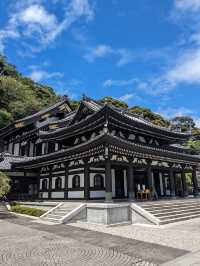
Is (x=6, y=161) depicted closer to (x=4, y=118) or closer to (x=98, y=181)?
(x=98, y=181)

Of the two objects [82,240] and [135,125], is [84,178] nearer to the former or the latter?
[135,125]

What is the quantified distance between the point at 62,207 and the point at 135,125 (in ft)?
29.2

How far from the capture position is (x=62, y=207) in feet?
57.7

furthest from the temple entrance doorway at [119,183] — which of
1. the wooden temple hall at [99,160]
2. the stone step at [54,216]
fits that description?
the stone step at [54,216]

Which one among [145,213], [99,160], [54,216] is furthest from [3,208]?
[145,213]

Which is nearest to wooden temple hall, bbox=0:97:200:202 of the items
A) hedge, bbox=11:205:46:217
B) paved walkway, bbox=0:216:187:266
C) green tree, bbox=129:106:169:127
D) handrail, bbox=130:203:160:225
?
handrail, bbox=130:203:160:225

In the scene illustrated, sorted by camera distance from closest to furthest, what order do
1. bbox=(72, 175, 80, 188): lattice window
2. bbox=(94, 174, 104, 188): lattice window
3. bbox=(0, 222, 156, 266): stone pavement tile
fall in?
bbox=(0, 222, 156, 266): stone pavement tile < bbox=(94, 174, 104, 188): lattice window < bbox=(72, 175, 80, 188): lattice window

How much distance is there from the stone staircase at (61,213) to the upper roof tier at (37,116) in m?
15.3

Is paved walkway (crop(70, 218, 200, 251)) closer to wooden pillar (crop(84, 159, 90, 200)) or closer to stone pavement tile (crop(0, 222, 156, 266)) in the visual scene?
stone pavement tile (crop(0, 222, 156, 266))

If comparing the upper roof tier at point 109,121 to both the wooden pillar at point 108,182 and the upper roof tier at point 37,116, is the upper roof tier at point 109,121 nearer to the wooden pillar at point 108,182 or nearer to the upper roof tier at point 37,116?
the wooden pillar at point 108,182

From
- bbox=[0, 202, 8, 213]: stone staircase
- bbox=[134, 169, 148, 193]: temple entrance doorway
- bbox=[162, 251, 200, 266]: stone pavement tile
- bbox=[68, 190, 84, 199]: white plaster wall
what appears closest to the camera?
bbox=[162, 251, 200, 266]: stone pavement tile

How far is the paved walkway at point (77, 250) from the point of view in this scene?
7.36 metres

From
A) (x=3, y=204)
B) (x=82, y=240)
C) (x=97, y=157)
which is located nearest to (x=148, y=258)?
(x=82, y=240)

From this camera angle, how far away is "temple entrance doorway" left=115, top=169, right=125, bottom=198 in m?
20.6
